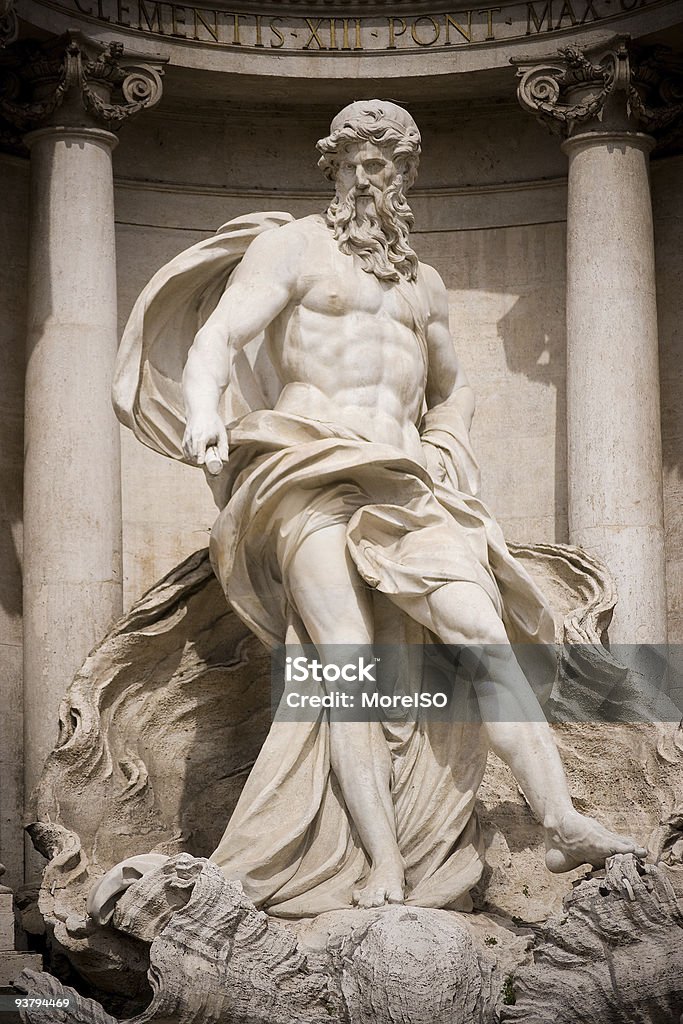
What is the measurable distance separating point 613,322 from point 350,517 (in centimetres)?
262

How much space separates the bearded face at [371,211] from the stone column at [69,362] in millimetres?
1801

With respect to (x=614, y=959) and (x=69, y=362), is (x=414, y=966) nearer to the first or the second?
(x=614, y=959)

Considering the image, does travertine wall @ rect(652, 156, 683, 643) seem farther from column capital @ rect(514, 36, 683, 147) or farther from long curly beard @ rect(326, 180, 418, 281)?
long curly beard @ rect(326, 180, 418, 281)

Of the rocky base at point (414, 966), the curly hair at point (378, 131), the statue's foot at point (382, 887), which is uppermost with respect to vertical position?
the curly hair at point (378, 131)

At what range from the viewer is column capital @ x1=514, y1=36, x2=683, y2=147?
11852 millimetres

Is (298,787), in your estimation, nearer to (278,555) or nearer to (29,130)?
(278,555)

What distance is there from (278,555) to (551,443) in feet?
9.96

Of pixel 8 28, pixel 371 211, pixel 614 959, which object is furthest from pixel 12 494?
pixel 614 959

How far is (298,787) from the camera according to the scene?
9453 millimetres

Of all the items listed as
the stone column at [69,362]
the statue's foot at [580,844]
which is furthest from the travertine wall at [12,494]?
the statue's foot at [580,844]

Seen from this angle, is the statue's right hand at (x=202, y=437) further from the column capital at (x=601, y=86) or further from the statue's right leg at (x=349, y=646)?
the column capital at (x=601, y=86)

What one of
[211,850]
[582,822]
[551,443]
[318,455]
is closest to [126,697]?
[211,850]

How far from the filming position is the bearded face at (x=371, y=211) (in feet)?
33.5

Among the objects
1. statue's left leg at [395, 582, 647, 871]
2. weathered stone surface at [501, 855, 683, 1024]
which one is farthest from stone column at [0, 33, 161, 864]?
weathered stone surface at [501, 855, 683, 1024]
